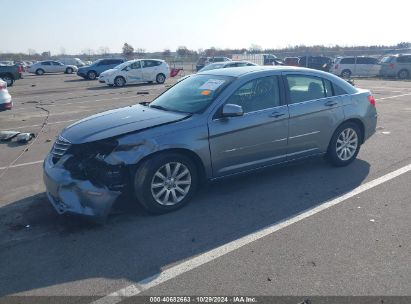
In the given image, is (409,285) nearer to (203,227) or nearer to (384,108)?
(203,227)

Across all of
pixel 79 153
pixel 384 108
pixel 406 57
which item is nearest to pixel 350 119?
pixel 79 153

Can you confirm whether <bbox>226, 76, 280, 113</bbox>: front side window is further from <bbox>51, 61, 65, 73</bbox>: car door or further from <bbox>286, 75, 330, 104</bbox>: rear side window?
<bbox>51, 61, 65, 73</bbox>: car door

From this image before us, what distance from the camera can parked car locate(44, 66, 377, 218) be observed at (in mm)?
4203

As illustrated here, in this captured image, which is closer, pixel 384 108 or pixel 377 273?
pixel 377 273

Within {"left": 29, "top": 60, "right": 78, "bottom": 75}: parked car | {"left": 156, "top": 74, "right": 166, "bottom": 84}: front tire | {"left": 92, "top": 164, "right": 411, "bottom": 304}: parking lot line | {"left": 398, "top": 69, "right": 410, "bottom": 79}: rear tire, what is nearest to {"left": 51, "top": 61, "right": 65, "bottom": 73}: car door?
{"left": 29, "top": 60, "right": 78, "bottom": 75}: parked car

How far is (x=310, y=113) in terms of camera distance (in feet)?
17.8

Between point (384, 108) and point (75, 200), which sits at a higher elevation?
point (75, 200)

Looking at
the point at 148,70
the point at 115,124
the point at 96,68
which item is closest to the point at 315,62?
the point at 148,70

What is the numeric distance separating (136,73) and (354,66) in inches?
651

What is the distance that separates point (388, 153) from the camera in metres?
6.71


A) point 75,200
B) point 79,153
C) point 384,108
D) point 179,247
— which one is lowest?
point 384,108

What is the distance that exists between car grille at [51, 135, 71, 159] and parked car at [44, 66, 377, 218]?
0.01m

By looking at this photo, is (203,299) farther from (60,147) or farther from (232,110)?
(60,147)

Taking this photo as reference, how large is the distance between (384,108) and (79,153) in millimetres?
11008
